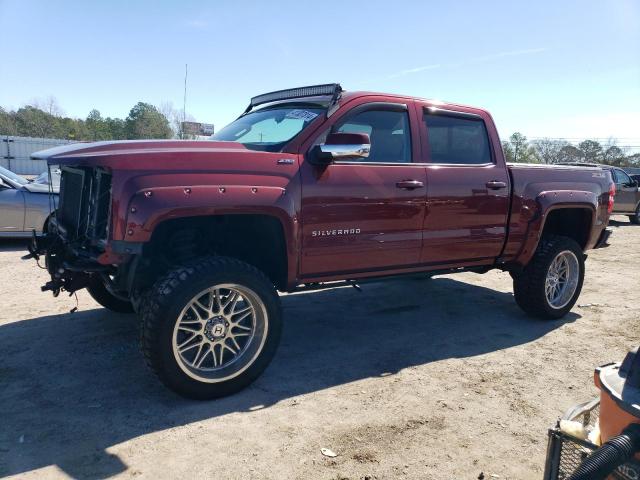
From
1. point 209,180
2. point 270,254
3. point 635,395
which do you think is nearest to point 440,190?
point 270,254

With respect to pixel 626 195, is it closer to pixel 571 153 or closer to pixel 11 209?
pixel 11 209

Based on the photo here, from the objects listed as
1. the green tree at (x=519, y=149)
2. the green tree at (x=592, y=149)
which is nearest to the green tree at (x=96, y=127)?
the green tree at (x=519, y=149)

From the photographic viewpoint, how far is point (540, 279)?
5.30 meters

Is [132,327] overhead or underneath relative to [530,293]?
underneath

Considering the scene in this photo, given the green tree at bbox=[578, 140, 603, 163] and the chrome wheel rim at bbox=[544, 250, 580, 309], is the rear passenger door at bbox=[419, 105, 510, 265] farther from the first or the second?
the green tree at bbox=[578, 140, 603, 163]

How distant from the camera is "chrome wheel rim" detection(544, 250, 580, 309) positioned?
555 centimetres

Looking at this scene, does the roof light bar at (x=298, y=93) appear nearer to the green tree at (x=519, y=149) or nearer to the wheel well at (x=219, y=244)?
the wheel well at (x=219, y=244)

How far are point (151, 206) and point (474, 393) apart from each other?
255 cm

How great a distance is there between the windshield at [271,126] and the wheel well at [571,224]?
314 centimetres

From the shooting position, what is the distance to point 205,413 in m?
3.32

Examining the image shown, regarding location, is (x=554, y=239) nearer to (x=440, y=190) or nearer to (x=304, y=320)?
(x=440, y=190)

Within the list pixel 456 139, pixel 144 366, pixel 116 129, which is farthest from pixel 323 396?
pixel 116 129

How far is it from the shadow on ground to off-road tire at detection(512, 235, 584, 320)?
147mm

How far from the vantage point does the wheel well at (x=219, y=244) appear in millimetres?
3695
